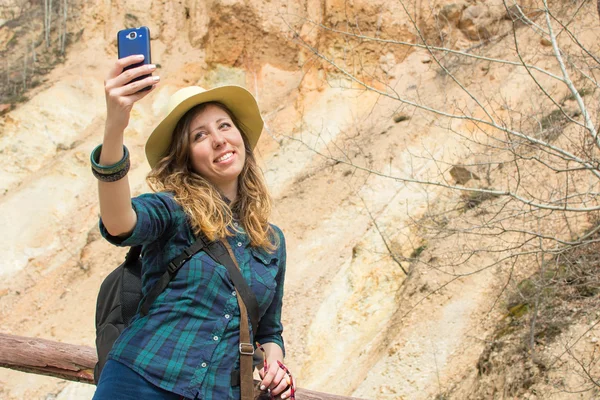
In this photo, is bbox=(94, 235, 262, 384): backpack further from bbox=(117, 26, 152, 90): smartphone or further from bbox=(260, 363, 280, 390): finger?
bbox=(117, 26, 152, 90): smartphone

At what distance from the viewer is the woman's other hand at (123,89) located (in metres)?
1.73

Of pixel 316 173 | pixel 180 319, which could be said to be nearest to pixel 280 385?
pixel 180 319

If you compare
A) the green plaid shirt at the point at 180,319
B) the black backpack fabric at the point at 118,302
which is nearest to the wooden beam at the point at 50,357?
the black backpack fabric at the point at 118,302

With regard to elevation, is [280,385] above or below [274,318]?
below

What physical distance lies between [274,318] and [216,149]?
67cm

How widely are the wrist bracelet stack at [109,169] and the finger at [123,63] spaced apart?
0.70ft

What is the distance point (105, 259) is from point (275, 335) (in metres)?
8.63

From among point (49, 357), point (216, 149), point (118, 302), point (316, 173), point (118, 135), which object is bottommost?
point (316, 173)

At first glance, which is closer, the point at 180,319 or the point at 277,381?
the point at 180,319

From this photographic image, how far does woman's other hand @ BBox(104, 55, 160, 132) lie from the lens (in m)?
1.73

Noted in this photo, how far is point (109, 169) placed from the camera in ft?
5.74

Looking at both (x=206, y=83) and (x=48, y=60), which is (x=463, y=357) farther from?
(x=48, y=60)

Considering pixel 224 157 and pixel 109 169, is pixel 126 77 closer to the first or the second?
pixel 109 169

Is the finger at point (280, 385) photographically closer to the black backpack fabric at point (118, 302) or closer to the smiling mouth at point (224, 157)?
the black backpack fabric at point (118, 302)
